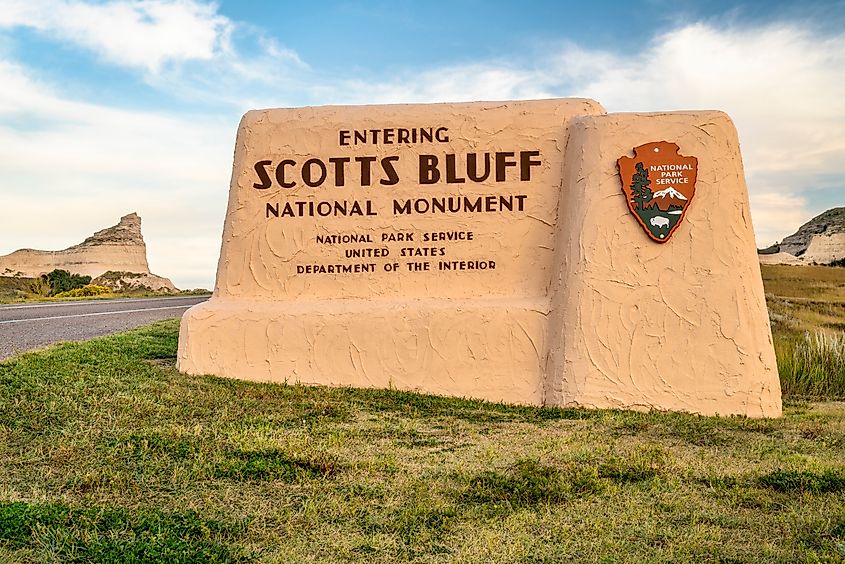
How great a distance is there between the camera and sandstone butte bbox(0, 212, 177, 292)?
55.0m

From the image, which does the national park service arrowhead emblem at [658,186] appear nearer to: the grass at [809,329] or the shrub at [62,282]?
the grass at [809,329]

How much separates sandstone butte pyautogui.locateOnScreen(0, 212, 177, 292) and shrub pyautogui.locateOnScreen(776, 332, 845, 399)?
4807 centimetres

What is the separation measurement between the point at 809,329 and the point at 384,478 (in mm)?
10795

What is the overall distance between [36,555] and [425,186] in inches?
231

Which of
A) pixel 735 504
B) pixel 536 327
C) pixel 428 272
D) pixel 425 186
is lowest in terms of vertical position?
pixel 735 504

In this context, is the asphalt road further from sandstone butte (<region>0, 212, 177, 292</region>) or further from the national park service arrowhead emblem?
sandstone butte (<region>0, 212, 177, 292</region>)

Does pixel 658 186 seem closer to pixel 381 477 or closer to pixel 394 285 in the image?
pixel 394 285

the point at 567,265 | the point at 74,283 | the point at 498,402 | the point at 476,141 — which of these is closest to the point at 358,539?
the point at 498,402

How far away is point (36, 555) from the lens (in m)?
4.26

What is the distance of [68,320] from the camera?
15.5m

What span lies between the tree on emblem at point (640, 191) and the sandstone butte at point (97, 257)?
48849 millimetres

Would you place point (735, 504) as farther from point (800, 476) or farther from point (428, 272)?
point (428, 272)

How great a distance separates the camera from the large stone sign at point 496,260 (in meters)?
8.44

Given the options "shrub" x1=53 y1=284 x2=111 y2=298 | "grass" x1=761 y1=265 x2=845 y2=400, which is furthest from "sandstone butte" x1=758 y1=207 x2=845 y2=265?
"shrub" x1=53 y1=284 x2=111 y2=298
